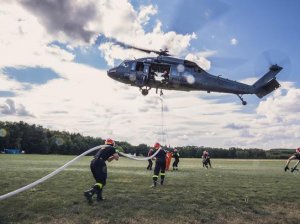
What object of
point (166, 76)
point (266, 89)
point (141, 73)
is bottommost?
point (266, 89)

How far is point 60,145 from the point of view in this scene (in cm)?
13150

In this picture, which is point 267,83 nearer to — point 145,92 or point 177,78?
point 177,78

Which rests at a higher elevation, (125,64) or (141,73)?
(125,64)

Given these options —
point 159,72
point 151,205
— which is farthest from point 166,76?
point 151,205

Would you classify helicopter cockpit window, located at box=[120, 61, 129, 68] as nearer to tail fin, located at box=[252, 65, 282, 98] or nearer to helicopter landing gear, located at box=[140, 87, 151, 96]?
helicopter landing gear, located at box=[140, 87, 151, 96]

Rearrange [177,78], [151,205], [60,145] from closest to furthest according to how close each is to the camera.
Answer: [151,205], [177,78], [60,145]

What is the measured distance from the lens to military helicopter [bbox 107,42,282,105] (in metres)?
25.3

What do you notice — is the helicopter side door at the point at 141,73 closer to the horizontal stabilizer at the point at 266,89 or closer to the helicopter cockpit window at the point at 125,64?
the helicopter cockpit window at the point at 125,64

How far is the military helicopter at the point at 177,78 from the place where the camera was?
82.9 ft

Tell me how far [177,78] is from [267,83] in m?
6.87

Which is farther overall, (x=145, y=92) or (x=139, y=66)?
(x=139, y=66)

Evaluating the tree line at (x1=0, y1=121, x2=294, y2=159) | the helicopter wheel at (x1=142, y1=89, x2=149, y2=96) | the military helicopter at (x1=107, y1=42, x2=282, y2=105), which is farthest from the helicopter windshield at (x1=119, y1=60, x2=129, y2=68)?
the tree line at (x1=0, y1=121, x2=294, y2=159)

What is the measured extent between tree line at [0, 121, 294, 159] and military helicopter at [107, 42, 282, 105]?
282 ft

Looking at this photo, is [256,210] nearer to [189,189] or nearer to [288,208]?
[288,208]
